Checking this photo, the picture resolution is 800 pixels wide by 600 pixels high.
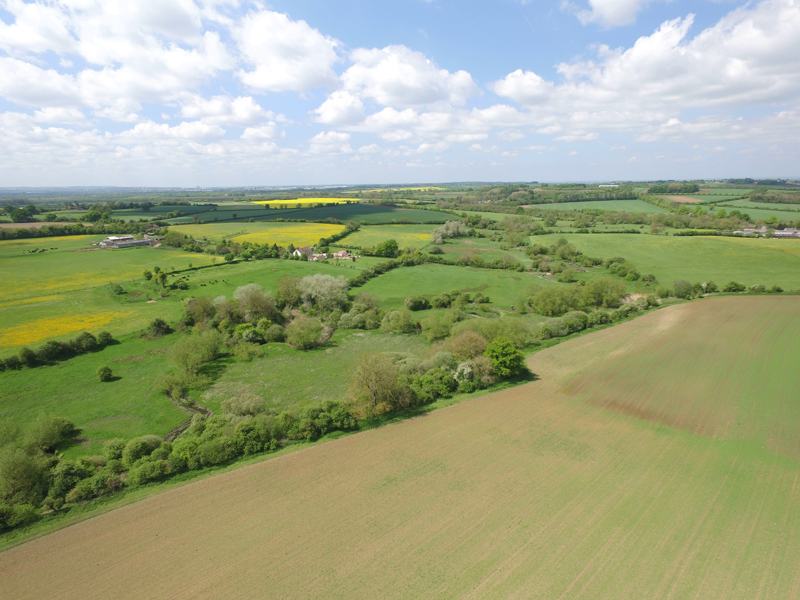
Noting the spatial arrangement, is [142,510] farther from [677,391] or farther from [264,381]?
[677,391]

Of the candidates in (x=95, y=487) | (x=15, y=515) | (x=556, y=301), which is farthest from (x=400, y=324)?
(x=15, y=515)

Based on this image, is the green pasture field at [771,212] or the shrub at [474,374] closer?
the shrub at [474,374]

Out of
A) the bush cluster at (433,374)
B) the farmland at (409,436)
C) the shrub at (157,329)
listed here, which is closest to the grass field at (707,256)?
the farmland at (409,436)

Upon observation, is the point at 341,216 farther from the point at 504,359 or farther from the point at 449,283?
the point at 504,359

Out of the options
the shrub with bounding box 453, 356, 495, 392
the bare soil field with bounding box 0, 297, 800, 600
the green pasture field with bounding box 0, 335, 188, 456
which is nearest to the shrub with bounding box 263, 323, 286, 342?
the green pasture field with bounding box 0, 335, 188, 456

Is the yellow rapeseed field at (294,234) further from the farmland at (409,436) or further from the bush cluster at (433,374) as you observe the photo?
the bush cluster at (433,374)

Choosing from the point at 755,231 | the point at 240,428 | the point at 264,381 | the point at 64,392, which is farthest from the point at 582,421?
the point at 755,231
